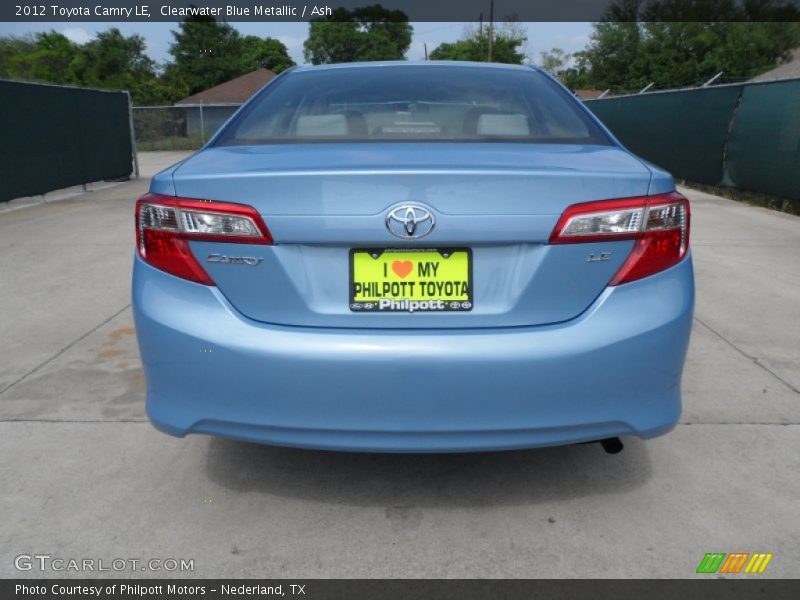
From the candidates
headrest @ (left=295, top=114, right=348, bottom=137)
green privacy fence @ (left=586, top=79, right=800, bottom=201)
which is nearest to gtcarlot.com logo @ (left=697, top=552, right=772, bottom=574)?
headrest @ (left=295, top=114, right=348, bottom=137)

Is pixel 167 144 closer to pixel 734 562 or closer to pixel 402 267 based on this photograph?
pixel 402 267

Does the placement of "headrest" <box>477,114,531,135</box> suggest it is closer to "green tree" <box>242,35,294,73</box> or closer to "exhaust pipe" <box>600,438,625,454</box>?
"exhaust pipe" <box>600,438,625,454</box>

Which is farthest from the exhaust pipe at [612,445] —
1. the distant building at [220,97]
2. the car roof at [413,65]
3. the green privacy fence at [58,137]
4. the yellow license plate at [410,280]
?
the distant building at [220,97]

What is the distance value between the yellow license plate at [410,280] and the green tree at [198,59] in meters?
67.1

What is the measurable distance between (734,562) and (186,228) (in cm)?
200

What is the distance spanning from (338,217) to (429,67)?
1552 mm

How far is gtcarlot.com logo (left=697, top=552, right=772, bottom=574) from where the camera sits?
222 cm

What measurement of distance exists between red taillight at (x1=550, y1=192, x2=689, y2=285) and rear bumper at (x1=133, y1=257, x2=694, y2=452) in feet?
0.18

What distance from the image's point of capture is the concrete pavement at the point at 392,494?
2.30 meters

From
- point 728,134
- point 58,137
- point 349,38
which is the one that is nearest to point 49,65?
point 349,38

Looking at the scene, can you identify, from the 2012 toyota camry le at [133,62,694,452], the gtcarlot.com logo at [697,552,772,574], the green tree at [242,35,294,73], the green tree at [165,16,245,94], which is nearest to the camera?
the 2012 toyota camry le at [133,62,694,452]

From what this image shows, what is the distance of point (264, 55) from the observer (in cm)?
7994

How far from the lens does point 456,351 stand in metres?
2.07

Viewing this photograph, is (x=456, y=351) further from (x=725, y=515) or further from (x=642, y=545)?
(x=725, y=515)
